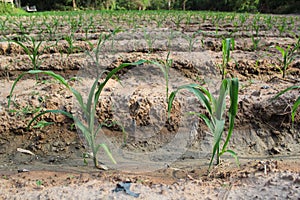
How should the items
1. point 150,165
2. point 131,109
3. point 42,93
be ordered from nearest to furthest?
1. point 150,165
2. point 131,109
3. point 42,93

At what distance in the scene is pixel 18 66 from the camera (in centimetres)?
320

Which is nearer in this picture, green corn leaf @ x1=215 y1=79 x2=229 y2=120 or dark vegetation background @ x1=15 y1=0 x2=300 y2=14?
green corn leaf @ x1=215 y1=79 x2=229 y2=120

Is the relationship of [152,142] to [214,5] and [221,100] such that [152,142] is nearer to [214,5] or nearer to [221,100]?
[221,100]

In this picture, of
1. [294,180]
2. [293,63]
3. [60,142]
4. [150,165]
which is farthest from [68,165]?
[293,63]

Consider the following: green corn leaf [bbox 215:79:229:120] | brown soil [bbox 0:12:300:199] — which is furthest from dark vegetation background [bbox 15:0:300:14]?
green corn leaf [bbox 215:79:229:120]

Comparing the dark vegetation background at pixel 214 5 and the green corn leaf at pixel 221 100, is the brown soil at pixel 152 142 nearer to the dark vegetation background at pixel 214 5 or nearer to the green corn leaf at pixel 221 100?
the green corn leaf at pixel 221 100

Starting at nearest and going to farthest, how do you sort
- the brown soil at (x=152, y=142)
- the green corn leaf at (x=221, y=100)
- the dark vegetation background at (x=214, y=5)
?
the brown soil at (x=152, y=142), the green corn leaf at (x=221, y=100), the dark vegetation background at (x=214, y=5)

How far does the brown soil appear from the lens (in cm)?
136

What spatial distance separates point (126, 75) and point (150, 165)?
1.42 meters

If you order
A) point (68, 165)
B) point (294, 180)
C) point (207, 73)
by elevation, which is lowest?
point (68, 165)

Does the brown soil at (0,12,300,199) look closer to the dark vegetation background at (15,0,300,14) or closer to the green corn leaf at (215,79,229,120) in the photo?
the green corn leaf at (215,79,229,120)

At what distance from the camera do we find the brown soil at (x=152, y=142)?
136 centimetres

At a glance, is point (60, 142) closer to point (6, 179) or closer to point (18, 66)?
point (6, 179)

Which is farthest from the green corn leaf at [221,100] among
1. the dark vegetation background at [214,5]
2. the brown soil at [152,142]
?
the dark vegetation background at [214,5]
